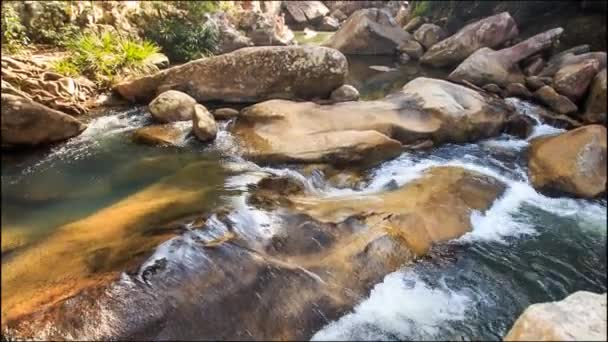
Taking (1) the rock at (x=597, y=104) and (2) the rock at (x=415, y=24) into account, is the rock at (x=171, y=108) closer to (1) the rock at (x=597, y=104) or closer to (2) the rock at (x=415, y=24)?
(1) the rock at (x=597, y=104)

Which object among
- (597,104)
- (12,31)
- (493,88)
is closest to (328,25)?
(493,88)

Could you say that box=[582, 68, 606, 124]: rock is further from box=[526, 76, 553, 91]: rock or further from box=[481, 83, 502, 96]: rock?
box=[481, 83, 502, 96]: rock

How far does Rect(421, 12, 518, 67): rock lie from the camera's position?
13.7 meters

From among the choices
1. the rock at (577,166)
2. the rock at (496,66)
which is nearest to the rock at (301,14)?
the rock at (496,66)

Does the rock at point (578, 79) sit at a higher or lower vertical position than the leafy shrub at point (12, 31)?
lower

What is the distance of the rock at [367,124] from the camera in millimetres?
6719

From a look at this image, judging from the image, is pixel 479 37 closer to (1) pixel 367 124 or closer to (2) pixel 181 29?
(1) pixel 367 124

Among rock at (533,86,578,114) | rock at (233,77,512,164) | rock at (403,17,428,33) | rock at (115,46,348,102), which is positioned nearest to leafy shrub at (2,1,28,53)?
rock at (115,46,348,102)

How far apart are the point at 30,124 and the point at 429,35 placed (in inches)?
544

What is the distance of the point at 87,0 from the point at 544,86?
1073 centimetres

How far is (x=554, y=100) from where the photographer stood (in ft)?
31.5

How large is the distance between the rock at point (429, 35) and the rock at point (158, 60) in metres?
9.58

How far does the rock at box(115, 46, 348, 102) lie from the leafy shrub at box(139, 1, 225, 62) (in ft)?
9.98

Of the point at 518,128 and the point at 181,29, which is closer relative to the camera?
the point at 518,128
